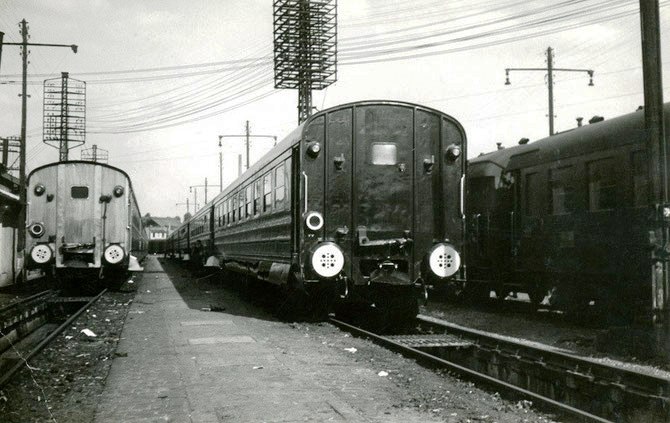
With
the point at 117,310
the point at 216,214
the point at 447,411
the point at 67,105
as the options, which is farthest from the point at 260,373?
the point at 67,105

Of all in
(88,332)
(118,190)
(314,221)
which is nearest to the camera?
(314,221)

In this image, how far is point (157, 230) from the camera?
414ft

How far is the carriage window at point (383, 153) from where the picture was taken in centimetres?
1070

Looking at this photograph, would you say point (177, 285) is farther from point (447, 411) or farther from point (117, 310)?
point (447, 411)

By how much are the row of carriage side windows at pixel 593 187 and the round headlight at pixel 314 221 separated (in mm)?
4823

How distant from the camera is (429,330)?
35.7 feet

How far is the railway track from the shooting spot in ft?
20.2

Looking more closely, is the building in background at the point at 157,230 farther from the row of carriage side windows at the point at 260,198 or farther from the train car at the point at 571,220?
the train car at the point at 571,220

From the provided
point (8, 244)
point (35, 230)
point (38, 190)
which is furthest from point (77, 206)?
point (8, 244)

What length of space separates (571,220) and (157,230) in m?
120

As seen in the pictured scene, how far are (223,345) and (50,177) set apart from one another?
32.7 ft

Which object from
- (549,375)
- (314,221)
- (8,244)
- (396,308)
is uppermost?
(314,221)

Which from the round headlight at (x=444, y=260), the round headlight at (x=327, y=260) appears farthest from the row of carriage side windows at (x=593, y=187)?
the round headlight at (x=327, y=260)

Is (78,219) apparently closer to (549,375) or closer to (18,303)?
(18,303)
